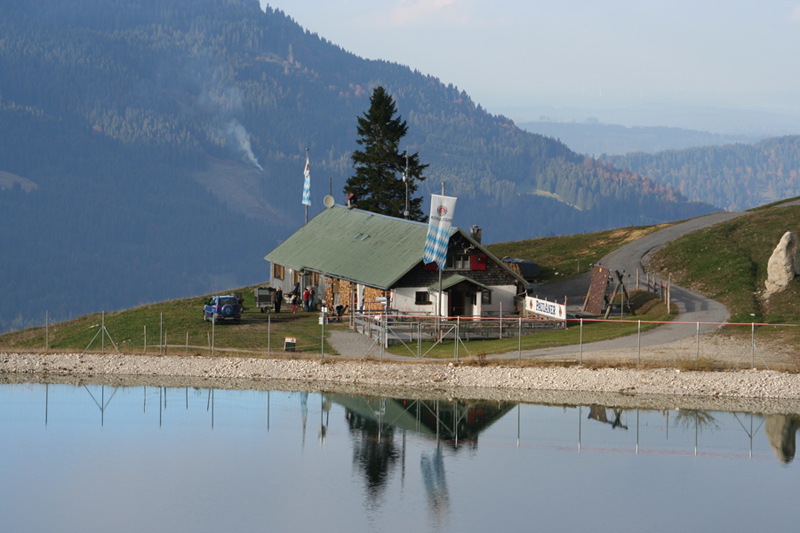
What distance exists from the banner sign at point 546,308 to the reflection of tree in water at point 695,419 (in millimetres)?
16119

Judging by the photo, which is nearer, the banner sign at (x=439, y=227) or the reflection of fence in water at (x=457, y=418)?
the reflection of fence in water at (x=457, y=418)

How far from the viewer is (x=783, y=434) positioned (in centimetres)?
3875

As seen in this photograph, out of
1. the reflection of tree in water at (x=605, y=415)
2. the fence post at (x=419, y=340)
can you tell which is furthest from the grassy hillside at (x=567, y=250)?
the reflection of tree in water at (x=605, y=415)

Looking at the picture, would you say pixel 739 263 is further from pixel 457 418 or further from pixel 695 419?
pixel 457 418

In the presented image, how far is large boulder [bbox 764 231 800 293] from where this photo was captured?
2458 inches

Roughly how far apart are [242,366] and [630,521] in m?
25.2

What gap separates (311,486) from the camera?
31.7 metres

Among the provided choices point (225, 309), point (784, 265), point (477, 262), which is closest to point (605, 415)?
point (477, 262)

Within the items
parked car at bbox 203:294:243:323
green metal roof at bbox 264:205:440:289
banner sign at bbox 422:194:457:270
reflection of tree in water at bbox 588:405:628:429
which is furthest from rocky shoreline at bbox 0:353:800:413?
green metal roof at bbox 264:205:440:289

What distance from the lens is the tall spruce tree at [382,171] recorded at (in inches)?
3831

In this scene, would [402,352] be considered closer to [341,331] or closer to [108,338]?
[341,331]

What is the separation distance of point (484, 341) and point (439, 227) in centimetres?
806

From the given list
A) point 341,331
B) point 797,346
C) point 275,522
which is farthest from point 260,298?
point 275,522

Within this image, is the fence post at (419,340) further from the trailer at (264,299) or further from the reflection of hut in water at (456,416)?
the trailer at (264,299)
